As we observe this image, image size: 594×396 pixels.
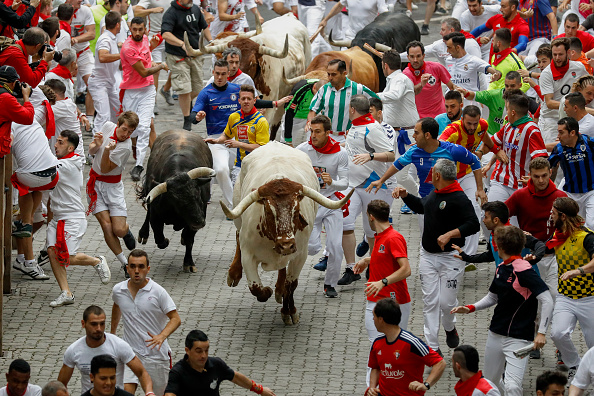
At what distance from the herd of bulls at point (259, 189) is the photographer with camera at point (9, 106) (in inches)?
71.1

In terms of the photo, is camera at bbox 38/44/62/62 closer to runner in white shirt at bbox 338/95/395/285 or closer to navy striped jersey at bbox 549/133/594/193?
runner in white shirt at bbox 338/95/395/285

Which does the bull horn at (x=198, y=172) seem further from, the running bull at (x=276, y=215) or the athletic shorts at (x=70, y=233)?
the athletic shorts at (x=70, y=233)

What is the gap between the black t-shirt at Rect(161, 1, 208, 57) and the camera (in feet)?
55.2

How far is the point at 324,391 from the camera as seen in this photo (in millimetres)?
8984

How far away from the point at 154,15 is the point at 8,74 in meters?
8.60

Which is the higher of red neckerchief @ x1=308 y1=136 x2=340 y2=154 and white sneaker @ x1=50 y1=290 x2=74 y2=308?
red neckerchief @ x1=308 y1=136 x2=340 y2=154

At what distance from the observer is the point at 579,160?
34.0 feet

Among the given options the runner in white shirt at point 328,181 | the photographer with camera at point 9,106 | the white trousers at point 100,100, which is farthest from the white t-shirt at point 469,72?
the photographer with camera at point 9,106

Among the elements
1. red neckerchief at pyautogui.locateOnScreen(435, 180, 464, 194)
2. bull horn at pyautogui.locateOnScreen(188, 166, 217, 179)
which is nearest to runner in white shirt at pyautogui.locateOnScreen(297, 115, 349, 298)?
bull horn at pyautogui.locateOnScreen(188, 166, 217, 179)

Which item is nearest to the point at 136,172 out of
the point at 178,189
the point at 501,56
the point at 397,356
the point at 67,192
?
the point at 178,189

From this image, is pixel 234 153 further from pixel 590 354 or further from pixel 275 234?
pixel 590 354

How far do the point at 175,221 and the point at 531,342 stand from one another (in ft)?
16.8

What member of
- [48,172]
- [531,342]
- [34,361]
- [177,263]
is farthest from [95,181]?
[531,342]

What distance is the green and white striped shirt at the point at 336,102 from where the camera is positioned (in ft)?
41.8
